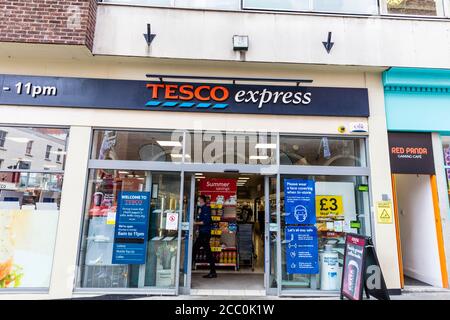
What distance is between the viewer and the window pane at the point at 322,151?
616 centimetres

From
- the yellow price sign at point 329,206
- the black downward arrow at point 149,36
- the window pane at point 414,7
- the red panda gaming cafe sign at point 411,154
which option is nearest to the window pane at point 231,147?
the yellow price sign at point 329,206

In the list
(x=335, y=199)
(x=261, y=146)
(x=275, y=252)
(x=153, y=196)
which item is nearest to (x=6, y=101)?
(x=153, y=196)

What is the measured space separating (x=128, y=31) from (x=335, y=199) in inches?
209

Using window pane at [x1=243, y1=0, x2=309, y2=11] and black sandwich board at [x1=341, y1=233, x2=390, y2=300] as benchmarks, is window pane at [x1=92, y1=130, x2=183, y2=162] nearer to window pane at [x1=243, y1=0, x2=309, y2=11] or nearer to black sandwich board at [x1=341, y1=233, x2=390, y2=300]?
window pane at [x1=243, y1=0, x2=309, y2=11]

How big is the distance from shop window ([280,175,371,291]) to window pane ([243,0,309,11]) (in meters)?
3.54

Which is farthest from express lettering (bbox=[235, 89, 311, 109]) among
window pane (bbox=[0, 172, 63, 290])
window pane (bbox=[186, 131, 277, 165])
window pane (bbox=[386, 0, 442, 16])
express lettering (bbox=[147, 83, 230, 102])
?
window pane (bbox=[0, 172, 63, 290])

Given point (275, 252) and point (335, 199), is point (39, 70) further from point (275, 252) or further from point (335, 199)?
point (335, 199)

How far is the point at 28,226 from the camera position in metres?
5.70

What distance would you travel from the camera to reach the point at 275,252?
234 inches

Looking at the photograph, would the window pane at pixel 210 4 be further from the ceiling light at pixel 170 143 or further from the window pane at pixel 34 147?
the window pane at pixel 34 147

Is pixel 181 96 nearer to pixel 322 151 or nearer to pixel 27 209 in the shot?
pixel 322 151

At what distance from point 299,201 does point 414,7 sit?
4.87 metres

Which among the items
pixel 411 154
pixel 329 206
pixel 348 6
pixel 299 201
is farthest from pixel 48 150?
pixel 411 154

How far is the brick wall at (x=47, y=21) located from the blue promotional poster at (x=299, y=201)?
186 inches
